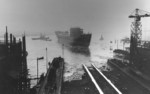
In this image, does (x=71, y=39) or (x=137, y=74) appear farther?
(x=71, y=39)

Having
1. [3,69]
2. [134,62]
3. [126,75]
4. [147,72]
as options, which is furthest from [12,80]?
[134,62]

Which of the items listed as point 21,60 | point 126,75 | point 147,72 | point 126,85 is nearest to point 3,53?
point 21,60

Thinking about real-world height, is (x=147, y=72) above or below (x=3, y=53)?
below

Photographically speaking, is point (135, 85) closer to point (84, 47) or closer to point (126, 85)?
point (126, 85)

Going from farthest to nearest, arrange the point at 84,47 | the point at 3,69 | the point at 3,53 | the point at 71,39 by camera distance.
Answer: the point at 71,39 < the point at 84,47 < the point at 3,53 < the point at 3,69

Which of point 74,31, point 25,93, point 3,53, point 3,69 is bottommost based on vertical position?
point 25,93

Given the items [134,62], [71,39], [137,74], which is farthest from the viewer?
[71,39]

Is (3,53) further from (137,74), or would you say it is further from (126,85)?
(137,74)
